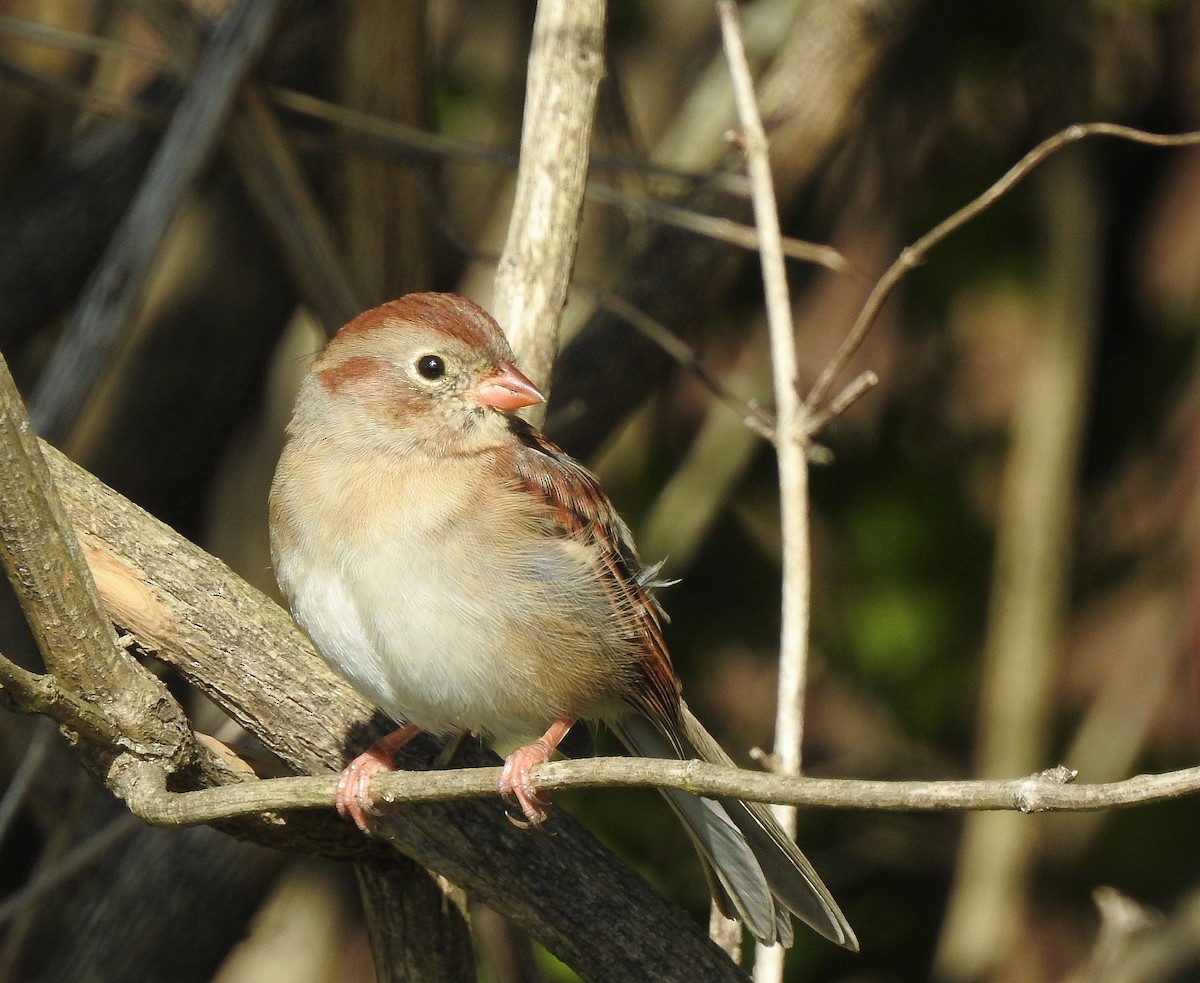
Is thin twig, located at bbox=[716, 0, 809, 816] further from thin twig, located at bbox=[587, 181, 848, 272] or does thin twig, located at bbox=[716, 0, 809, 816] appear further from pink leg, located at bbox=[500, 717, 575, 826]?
pink leg, located at bbox=[500, 717, 575, 826]

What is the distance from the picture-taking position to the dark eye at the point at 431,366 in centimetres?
352

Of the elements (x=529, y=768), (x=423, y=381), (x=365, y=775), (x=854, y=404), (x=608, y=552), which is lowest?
(x=365, y=775)

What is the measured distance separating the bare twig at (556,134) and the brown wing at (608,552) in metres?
0.41

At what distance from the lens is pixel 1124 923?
331 cm

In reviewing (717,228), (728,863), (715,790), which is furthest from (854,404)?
(715,790)

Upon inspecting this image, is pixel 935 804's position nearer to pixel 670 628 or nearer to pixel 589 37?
pixel 589 37

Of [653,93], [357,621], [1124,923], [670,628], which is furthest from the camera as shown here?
[653,93]

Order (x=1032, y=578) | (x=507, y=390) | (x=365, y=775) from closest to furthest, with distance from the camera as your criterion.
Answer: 1. (x=365, y=775)
2. (x=507, y=390)
3. (x=1032, y=578)

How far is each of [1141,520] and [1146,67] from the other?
1.71 m

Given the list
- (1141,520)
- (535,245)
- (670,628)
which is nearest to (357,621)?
(535,245)

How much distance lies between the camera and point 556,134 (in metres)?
3.50

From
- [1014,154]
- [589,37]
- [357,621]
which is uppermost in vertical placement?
[1014,154]

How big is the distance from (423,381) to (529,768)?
1271mm

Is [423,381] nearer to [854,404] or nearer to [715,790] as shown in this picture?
[715,790]
